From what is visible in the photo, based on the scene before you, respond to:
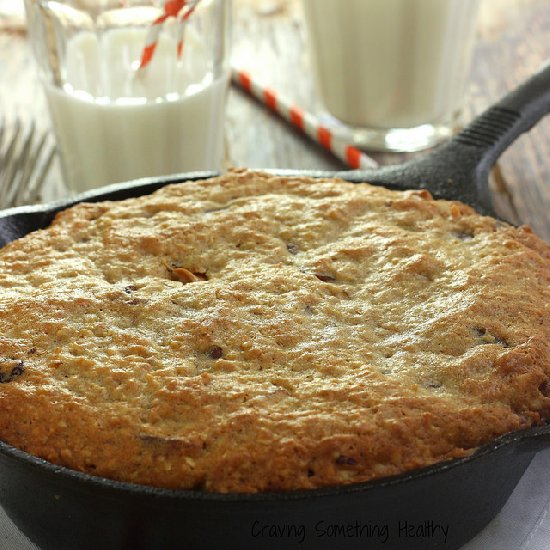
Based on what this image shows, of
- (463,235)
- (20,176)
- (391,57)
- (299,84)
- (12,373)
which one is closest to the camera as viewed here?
(12,373)

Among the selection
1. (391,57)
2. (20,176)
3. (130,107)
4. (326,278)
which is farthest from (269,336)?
(391,57)

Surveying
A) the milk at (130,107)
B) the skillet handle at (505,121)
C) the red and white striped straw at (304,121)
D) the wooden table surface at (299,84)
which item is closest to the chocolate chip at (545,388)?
the skillet handle at (505,121)

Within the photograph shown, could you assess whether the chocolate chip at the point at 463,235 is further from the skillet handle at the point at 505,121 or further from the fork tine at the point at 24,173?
the fork tine at the point at 24,173

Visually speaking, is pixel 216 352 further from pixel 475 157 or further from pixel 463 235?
pixel 475 157

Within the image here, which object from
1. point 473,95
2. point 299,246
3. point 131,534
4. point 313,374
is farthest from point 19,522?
point 473,95

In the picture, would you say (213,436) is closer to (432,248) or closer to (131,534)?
(131,534)

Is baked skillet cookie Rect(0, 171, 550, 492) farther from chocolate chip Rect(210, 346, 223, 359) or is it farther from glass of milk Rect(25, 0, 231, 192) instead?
glass of milk Rect(25, 0, 231, 192)
